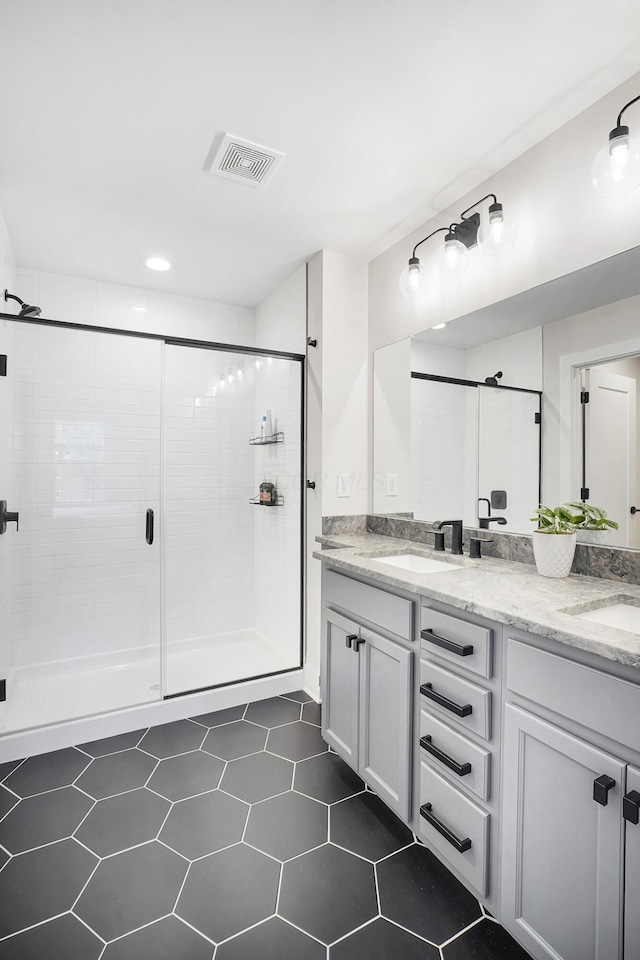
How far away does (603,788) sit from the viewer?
969 millimetres

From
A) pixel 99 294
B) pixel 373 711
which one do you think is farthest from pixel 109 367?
pixel 373 711

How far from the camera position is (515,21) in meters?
1.33

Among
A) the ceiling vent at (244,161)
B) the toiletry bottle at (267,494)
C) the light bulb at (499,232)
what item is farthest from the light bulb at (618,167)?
the toiletry bottle at (267,494)

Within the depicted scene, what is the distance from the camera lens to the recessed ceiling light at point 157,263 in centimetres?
280

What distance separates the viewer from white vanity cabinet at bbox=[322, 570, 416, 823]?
1.58 meters

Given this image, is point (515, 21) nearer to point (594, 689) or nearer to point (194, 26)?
point (194, 26)

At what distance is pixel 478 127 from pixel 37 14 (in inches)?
54.7

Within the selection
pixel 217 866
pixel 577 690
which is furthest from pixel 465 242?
pixel 217 866

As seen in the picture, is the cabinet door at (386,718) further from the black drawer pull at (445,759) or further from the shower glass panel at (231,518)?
the shower glass panel at (231,518)

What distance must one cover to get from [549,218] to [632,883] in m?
1.90

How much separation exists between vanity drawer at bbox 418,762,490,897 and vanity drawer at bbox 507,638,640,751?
0.41 m

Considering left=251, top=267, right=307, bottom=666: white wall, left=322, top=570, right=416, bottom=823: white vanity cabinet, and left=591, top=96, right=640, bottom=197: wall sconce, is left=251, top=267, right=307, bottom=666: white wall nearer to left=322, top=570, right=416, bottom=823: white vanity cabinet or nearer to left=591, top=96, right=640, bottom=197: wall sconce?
left=322, top=570, right=416, bottom=823: white vanity cabinet

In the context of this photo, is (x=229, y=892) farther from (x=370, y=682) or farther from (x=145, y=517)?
(x=145, y=517)

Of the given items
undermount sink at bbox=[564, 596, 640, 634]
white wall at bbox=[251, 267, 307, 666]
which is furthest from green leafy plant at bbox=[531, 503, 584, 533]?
white wall at bbox=[251, 267, 307, 666]
